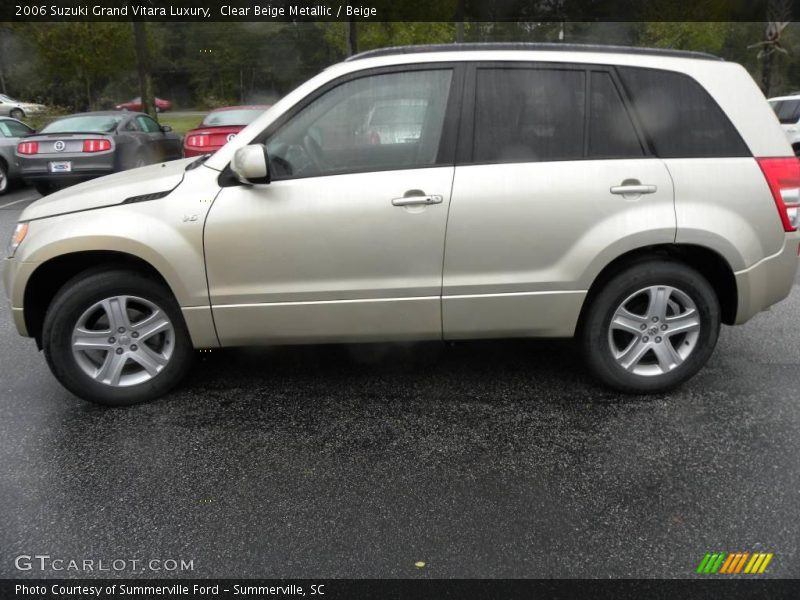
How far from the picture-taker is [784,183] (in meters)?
3.46

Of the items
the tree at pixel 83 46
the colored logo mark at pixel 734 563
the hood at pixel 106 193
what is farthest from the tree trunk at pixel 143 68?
the colored logo mark at pixel 734 563

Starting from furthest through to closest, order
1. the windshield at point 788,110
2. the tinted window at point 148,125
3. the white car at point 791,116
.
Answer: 1. the windshield at point 788,110
2. the white car at point 791,116
3. the tinted window at point 148,125

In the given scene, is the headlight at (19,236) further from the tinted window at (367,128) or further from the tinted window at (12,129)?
the tinted window at (12,129)

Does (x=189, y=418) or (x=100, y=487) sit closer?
(x=100, y=487)

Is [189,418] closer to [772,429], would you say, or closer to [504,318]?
[504,318]

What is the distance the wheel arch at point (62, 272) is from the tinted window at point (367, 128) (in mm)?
900

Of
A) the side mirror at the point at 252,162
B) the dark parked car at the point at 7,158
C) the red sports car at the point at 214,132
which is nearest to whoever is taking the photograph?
the side mirror at the point at 252,162

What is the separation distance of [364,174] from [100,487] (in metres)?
1.91

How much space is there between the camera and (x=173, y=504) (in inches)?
109

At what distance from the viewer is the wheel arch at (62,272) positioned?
348 centimetres

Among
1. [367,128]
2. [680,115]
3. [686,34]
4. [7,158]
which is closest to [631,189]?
[680,115]

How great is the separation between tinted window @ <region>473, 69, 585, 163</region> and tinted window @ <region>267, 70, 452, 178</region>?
0.22 meters
